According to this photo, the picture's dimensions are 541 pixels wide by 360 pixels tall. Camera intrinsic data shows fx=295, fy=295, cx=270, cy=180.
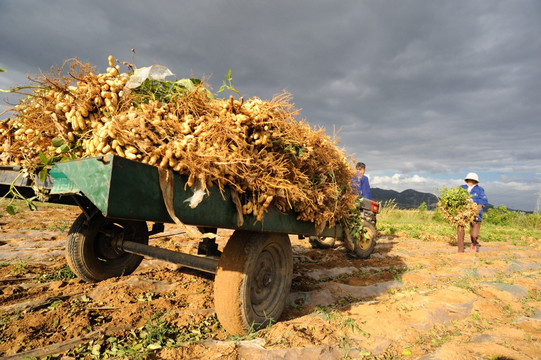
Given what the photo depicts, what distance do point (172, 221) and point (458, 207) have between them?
8.30 meters

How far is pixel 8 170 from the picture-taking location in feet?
7.47

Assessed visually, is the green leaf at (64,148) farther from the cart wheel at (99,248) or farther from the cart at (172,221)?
the cart wheel at (99,248)

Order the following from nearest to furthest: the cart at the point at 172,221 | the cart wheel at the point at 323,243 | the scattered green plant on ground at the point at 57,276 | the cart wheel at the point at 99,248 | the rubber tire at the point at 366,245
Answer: the cart at the point at 172,221 < the cart wheel at the point at 99,248 < the scattered green plant on ground at the point at 57,276 < the rubber tire at the point at 366,245 < the cart wheel at the point at 323,243

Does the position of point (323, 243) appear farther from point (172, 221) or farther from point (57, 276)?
point (172, 221)

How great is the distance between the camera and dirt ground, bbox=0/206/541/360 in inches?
88.1

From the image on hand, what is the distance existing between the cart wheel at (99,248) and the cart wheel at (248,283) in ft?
5.37

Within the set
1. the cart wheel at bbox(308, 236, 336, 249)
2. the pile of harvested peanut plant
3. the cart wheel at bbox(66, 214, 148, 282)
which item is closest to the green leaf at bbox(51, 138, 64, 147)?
the pile of harvested peanut plant

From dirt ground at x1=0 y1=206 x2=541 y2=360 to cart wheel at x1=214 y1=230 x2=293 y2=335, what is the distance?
0.16 m

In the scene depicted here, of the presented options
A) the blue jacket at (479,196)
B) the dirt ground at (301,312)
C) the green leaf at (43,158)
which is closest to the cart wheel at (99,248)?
the dirt ground at (301,312)

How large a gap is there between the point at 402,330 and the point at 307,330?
98 cm

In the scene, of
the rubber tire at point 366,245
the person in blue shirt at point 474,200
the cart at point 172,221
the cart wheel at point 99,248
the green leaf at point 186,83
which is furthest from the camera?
the person in blue shirt at point 474,200

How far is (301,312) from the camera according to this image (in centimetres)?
316

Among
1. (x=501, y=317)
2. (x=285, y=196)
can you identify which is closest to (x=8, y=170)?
(x=285, y=196)

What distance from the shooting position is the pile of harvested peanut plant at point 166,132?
1.80 metres
